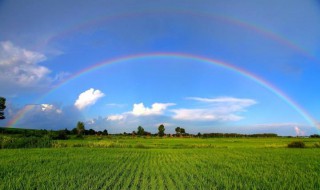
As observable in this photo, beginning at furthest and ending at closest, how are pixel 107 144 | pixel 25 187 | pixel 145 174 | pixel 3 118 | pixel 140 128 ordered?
pixel 140 128
pixel 3 118
pixel 107 144
pixel 145 174
pixel 25 187

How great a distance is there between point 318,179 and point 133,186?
8.41 metres

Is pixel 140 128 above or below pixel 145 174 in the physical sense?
above

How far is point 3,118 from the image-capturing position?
77.9 m

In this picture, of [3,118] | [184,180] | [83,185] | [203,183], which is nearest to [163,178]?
[184,180]

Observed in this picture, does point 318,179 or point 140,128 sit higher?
point 140,128

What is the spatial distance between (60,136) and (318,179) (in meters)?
64.1

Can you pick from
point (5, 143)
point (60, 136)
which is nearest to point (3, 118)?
point (60, 136)

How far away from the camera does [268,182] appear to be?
13477 mm

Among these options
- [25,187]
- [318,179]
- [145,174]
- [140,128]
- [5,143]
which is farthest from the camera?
[140,128]

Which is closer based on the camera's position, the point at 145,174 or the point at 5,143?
the point at 145,174

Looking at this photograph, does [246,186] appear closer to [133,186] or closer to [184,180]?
[184,180]

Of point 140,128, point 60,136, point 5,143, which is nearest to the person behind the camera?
point 5,143

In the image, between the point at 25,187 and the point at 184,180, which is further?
the point at 184,180

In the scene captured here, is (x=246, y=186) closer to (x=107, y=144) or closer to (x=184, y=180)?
(x=184, y=180)
